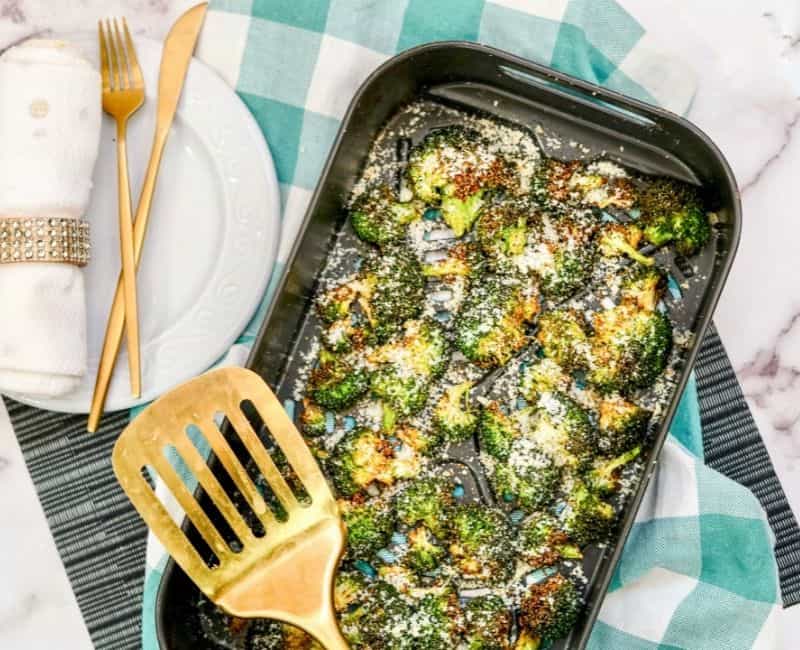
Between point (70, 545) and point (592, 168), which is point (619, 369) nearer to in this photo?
point (592, 168)

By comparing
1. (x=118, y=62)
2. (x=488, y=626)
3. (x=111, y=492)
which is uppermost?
(x=118, y=62)

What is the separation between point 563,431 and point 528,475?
115 mm

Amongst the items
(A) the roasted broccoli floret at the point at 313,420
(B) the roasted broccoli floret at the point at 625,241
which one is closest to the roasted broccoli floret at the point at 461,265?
(B) the roasted broccoli floret at the point at 625,241

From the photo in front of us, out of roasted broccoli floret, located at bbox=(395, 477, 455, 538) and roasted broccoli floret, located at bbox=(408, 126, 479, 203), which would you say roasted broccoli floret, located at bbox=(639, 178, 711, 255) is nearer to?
roasted broccoli floret, located at bbox=(408, 126, 479, 203)

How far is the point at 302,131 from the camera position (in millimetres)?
2133

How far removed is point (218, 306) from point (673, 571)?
1.11 metres

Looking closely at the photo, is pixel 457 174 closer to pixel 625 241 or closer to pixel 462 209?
pixel 462 209

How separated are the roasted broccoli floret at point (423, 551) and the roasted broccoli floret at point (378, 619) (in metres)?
0.07

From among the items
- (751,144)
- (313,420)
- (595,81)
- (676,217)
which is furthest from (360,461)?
(751,144)

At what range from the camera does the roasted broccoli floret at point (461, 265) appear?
205cm

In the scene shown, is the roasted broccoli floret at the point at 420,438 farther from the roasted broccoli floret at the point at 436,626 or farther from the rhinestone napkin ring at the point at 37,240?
the rhinestone napkin ring at the point at 37,240

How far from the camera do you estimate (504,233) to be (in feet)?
6.69

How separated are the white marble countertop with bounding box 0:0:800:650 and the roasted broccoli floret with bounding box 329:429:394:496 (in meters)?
0.74

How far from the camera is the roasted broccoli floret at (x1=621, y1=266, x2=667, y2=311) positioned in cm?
199
